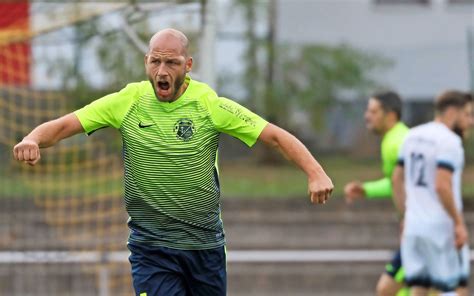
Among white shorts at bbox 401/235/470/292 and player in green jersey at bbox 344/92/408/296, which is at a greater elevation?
player in green jersey at bbox 344/92/408/296

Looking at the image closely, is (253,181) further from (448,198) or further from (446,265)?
(448,198)

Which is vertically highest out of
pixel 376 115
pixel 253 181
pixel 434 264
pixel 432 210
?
Answer: pixel 376 115

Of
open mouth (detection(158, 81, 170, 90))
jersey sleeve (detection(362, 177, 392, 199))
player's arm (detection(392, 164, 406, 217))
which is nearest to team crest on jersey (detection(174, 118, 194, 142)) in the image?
open mouth (detection(158, 81, 170, 90))

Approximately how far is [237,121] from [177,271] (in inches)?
35.3

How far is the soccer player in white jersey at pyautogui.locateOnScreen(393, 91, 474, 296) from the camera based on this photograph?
9719 mm

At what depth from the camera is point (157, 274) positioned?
655cm

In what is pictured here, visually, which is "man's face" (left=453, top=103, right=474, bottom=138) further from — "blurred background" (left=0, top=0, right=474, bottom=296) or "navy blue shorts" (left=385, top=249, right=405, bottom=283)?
"blurred background" (left=0, top=0, right=474, bottom=296)

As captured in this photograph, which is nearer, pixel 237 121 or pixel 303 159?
pixel 303 159

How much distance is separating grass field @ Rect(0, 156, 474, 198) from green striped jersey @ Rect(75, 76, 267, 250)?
8.74 metres

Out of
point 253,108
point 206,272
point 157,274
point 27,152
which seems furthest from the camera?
point 253,108

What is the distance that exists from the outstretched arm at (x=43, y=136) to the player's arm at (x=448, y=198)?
12.8 ft

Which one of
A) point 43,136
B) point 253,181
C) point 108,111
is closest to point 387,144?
point 108,111

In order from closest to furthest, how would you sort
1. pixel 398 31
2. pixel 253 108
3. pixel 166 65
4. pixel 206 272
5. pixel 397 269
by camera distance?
pixel 166 65 → pixel 206 272 → pixel 397 269 → pixel 253 108 → pixel 398 31

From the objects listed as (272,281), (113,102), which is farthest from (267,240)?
(113,102)
